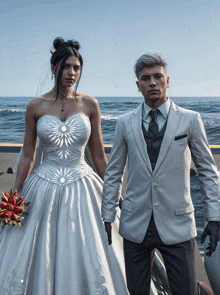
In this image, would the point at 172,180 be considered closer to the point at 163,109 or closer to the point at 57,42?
the point at 163,109

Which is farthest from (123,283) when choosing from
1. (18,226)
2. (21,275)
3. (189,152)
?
(189,152)

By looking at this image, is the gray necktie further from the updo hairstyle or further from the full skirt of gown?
the updo hairstyle

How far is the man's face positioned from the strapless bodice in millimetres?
1048

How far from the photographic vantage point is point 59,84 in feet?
9.29

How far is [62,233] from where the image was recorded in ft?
7.97

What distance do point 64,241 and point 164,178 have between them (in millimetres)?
1025

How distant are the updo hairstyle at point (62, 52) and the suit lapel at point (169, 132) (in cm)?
131

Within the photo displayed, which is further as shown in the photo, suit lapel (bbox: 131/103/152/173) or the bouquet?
the bouquet

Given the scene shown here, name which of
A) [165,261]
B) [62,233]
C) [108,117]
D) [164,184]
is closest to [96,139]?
[62,233]

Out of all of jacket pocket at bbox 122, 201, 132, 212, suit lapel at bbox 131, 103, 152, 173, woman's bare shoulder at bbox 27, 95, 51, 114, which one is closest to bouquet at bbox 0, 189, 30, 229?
woman's bare shoulder at bbox 27, 95, 51, 114

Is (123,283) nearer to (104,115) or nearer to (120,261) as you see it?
(120,261)

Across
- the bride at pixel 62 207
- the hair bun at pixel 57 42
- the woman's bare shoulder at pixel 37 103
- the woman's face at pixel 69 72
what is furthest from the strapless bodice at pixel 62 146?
the hair bun at pixel 57 42

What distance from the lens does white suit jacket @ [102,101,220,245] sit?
5.71 feet

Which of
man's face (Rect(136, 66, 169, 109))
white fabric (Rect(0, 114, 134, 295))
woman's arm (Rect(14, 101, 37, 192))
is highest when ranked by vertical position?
man's face (Rect(136, 66, 169, 109))
